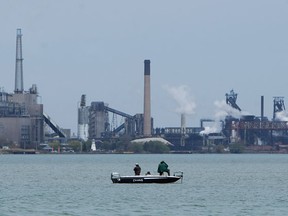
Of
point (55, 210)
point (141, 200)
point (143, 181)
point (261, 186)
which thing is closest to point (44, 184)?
point (143, 181)

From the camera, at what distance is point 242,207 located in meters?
56.9

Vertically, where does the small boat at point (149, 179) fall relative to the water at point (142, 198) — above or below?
above

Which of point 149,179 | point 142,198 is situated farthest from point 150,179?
point 142,198

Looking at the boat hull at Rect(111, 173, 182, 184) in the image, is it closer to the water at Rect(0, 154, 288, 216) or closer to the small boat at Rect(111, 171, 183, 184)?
the small boat at Rect(111, 171, 183, 184)

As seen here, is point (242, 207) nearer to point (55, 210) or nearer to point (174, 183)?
point (55, 210)

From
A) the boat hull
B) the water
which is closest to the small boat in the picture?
the boat hull

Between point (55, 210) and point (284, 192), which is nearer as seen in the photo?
point (55, 210)

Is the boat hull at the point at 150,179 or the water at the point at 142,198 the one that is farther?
the boat hull at the point at 150,179

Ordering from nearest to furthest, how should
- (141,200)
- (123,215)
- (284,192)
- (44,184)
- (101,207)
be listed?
1. (123,215)
2. (101,207)
3. (141,200)
4. (284,192)
5. (44,184)

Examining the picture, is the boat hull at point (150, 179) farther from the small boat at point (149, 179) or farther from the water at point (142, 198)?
the water at point (142, 198)

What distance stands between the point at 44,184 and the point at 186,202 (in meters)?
22.8

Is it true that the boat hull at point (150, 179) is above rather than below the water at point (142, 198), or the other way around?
above

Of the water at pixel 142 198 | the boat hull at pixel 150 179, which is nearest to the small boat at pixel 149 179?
the boat hull at pixel 150 179

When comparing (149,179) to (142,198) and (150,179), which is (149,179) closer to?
(150,179)
